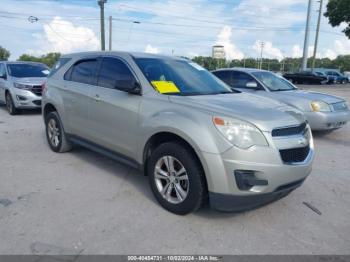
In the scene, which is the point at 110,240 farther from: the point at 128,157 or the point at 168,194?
the point at 128,157

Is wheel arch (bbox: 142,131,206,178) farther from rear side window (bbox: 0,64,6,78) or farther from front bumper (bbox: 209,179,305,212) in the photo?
rear side window (bbox: 0,64,6,78)

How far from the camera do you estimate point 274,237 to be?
10.6 feet

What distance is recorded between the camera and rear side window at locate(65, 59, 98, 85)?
4.95m

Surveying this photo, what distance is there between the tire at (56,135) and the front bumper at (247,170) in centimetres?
335

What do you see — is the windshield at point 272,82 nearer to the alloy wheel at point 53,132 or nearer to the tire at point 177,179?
the alloy wheel at point 53,132

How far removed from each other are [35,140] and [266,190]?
5.40 m

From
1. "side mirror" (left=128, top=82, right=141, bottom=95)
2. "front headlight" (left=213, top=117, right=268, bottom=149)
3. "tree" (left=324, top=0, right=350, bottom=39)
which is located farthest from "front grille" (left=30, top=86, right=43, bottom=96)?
"tree" (left=324, top=0, right=350, bottom=39)

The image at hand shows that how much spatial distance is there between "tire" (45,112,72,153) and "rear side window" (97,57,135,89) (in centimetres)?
143

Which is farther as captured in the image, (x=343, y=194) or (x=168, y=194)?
(x=343, y=194)

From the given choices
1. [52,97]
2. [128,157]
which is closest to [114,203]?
[128,157]

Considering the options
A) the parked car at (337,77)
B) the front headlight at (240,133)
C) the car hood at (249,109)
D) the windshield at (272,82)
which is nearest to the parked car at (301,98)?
the windshield at (272,82)

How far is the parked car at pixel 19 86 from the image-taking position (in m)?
10.0

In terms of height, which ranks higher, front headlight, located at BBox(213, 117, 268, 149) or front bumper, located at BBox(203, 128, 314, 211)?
front headlight, located at BBox(213, 117, 268, 149)

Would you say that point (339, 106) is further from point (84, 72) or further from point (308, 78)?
point (308, 78)
